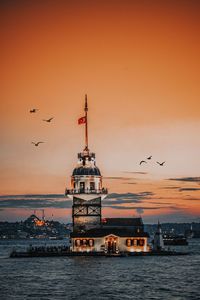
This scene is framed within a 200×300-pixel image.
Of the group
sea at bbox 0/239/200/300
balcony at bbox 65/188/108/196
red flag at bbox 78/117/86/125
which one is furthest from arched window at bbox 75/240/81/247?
red flag at bbox 78/117/86/125

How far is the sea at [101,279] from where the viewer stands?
78.0 metres

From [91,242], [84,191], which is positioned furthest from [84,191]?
[91,242]

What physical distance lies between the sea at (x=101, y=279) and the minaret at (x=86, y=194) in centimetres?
873

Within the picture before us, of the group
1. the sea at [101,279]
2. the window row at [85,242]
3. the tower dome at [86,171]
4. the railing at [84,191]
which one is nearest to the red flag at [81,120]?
the tower dome at [86,171]

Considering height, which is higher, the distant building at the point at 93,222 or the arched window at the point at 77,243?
the distant building at the point at 93,222

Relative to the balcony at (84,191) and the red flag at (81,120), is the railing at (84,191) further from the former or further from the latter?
the red flag at (81,120)

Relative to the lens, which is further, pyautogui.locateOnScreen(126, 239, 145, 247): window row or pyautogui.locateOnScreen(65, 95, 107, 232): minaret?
pyautogui.locateOnScreen(65, 95, 107, 232): minaret

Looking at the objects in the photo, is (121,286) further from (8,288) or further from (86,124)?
(86,124)

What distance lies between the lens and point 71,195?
13725cm

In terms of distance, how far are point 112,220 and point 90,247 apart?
11024 millimetres

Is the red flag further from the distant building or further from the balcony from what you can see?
the balcony

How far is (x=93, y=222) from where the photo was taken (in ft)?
445

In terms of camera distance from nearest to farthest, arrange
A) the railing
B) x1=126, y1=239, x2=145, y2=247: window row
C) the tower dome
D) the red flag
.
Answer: x1=126, y1=239, x2=145, y2=247: window row → the red flag → the railing → the tower dome

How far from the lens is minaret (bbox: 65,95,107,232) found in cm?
13562
